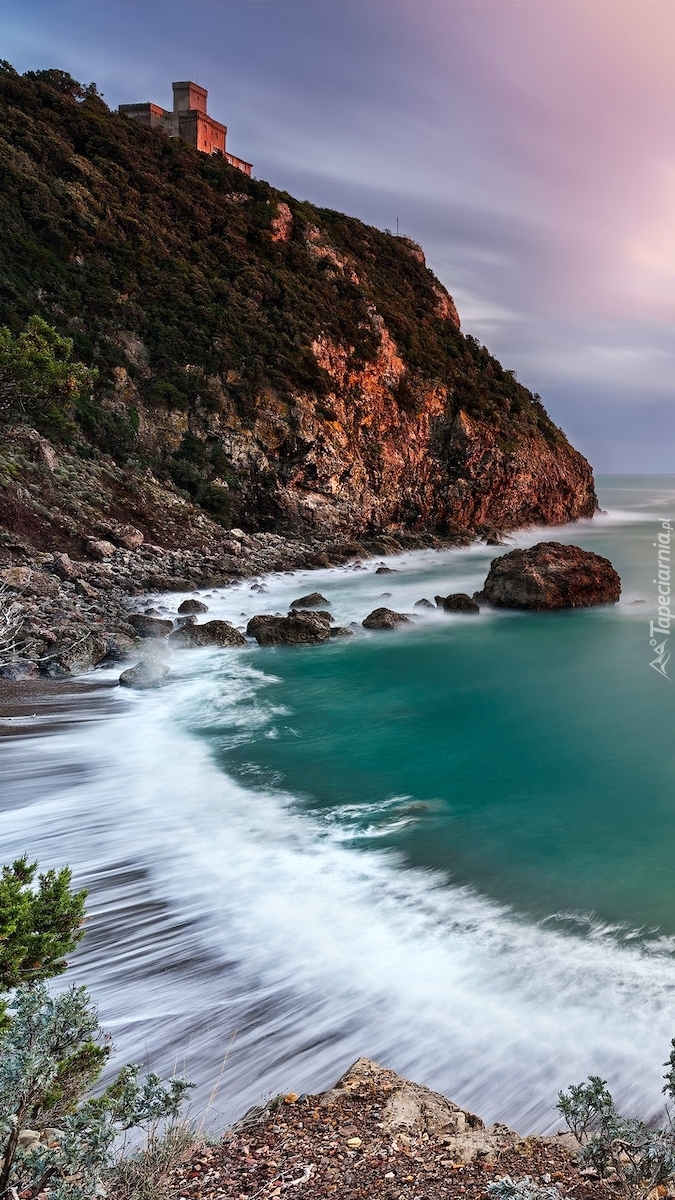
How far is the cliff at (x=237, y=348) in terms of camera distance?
28062mm

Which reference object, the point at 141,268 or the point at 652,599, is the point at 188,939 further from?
the point at 141,268

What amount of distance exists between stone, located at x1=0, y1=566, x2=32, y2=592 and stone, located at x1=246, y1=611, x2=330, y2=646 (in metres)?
5.43

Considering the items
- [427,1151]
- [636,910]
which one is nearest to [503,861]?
[636,910]

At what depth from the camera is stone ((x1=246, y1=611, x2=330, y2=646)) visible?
17109mm

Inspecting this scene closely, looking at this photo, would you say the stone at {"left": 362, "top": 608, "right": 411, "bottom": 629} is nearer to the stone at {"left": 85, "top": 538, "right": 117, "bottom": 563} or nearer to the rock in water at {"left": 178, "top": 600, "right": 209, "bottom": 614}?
the rock in water at {"left": 178, "top": 600, "right": 209, "bottom": 614}

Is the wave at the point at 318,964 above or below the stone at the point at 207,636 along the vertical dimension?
below

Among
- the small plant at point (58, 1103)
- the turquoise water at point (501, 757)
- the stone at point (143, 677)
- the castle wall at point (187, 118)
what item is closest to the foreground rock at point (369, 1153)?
the small plant at point (58, 1103)

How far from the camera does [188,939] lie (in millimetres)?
6109

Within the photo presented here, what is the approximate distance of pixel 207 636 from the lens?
55.2ft

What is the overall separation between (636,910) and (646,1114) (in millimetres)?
2630

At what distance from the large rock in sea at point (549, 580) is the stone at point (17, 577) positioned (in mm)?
13613

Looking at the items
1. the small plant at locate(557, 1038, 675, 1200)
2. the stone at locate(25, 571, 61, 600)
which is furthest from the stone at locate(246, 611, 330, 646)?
the small plant at locate(557, 1038, 675, 1200)

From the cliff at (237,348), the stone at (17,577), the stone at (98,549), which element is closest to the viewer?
the stone at (17,577)

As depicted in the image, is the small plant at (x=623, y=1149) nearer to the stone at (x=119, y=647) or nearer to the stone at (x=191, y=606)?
the stone at (x=119, y=647)
